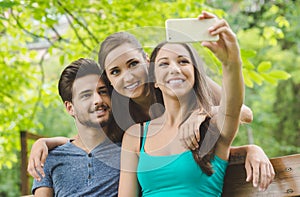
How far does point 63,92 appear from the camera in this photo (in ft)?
5.13

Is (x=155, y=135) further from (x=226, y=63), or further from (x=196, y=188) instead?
(x=226, y=63)

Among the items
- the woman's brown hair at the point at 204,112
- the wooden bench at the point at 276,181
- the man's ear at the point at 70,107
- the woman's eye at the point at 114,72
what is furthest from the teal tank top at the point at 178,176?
the man's ear at the point at 70,107

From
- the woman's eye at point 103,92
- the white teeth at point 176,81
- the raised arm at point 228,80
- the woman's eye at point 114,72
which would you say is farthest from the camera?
the woman's eye at point 103,92

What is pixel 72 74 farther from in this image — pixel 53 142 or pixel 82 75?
pixel 53 142

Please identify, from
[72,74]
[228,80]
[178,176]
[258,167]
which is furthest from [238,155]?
[72,74]

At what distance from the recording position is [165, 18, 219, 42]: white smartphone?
108 centimetres

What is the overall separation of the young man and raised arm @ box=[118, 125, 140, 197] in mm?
66

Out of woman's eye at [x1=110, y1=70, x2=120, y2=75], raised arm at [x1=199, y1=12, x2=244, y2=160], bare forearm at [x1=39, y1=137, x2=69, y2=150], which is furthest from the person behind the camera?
bare forearm at [x1=39, y1=137, x2=69, y2=150]

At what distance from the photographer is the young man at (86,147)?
1.44m

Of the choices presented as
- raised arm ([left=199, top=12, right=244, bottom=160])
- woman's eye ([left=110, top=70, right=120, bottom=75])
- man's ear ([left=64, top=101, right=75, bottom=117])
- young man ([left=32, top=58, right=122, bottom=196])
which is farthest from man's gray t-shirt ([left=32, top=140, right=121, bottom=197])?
raised arm ([left=199, top=12, right=244, bottom=160])

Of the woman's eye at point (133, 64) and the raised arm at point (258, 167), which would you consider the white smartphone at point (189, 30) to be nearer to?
the woman's eye at point (133, 64)

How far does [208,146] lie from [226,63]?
26 cm

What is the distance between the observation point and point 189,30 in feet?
3.61

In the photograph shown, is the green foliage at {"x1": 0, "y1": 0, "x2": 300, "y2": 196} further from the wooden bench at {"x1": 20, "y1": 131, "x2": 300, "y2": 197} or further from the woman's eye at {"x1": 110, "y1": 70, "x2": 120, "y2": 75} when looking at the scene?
the wooden bench at {"x1": 20, "y1": 131, "x2": 300, "y2": 197}
